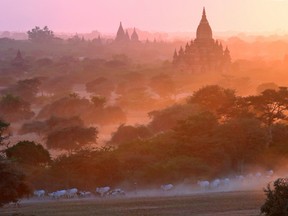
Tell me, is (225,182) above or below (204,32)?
below

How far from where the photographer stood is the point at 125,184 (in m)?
25.7

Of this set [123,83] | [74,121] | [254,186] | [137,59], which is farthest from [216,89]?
[137,59]

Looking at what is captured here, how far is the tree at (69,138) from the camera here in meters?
33.6

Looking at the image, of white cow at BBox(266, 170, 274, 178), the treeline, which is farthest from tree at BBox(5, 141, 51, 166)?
white cow at BBox(266, 170, 274, 178)

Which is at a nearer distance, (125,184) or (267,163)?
(125,184)

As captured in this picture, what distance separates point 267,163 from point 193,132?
3.94m

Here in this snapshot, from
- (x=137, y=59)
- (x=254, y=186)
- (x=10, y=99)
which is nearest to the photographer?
(x=254, y=186)

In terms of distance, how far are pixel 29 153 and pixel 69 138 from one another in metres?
6.34

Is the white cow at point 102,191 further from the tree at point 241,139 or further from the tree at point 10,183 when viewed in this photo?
the tree at point 241,139

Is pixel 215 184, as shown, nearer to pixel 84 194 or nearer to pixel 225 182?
pixel 225 182

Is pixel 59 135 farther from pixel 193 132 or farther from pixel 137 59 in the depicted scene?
pixel 137 59

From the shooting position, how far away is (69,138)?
33.7 m

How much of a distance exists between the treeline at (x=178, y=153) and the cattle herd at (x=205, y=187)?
0.73m

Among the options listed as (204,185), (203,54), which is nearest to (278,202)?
(204,185)
